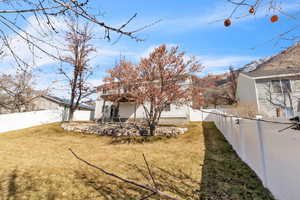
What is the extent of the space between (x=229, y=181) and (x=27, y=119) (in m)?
A: 16.7

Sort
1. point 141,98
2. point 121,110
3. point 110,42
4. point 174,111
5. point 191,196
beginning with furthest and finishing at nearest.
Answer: point 121,110 → point 174,111 → point 141,98 → point 191,196 → point 110,42

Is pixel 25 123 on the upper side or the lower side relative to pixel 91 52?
lower

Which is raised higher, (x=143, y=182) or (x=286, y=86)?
(x=286, y=86)

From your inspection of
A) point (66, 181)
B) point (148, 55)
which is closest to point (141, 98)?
point (148, 55)

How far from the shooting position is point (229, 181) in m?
3.20

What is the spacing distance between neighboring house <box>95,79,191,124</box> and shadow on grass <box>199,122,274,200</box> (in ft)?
25.9

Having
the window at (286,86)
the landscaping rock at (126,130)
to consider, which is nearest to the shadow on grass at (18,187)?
the landscaping rock at (126,130)

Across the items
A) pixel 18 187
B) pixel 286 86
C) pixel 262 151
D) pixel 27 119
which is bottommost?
pixel 18 187

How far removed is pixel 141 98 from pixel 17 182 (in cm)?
611

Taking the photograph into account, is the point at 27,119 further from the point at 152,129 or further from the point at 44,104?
the point at 152,129

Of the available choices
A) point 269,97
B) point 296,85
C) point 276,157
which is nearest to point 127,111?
point 269,97

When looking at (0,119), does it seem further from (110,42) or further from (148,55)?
(110,42)

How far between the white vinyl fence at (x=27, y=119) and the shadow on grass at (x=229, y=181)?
15.8m

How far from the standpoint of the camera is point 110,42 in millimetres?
1592
